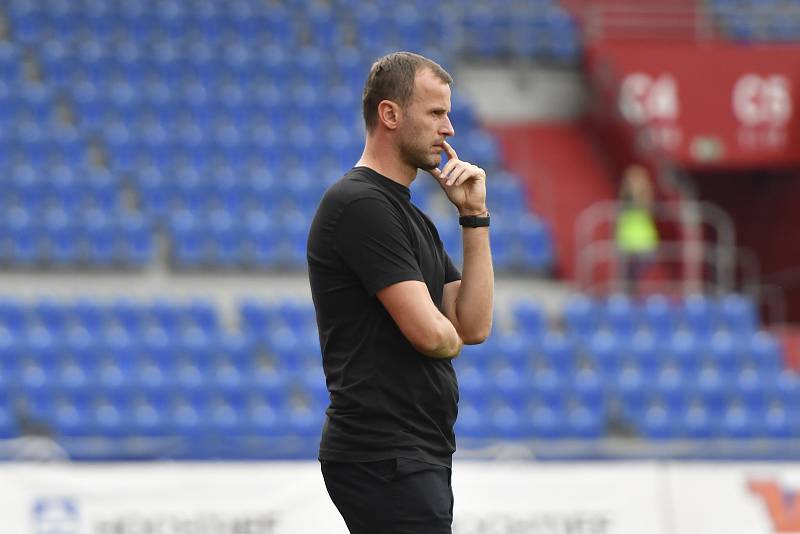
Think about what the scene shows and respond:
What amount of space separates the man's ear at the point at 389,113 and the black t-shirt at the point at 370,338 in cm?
14

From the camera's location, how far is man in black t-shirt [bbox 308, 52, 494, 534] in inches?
135

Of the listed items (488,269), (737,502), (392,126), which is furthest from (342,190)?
(737,502)

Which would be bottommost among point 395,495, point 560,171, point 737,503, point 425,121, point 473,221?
point 737,503

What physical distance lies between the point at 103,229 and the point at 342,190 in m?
10.3

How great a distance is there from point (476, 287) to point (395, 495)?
58cm

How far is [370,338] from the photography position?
3.48m

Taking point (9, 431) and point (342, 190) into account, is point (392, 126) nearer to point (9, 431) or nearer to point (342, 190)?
point (342, 190)

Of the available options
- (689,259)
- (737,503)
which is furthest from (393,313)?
(689,259)

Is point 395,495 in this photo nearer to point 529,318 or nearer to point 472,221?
point 472,221

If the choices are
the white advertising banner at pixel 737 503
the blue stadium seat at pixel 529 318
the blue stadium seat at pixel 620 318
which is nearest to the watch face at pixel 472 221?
the white advertising banner at pixel 737 503

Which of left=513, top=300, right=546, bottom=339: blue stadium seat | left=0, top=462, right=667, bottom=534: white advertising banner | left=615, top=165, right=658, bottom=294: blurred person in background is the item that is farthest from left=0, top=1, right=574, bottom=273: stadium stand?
left=0, top=462, right=667, bottom=534: white advertising banner

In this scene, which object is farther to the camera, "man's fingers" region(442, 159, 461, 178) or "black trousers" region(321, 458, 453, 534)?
"man's fingers" region(442, 159, 461, 178)

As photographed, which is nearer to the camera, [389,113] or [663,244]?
[389,113]

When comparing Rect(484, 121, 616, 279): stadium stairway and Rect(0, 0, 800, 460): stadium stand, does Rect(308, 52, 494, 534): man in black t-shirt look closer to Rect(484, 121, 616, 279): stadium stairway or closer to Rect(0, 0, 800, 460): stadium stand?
Rect(0, 0, 800, 460): stadium stand
